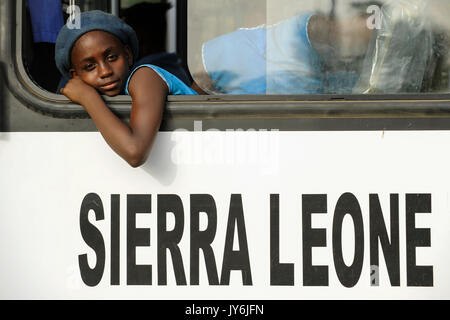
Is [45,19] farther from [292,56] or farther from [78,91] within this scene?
[292,56]

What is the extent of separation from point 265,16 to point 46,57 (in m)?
0.68

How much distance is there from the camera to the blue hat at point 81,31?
6.16 feet

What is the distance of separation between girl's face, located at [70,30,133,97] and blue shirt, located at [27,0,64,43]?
3.7 inches

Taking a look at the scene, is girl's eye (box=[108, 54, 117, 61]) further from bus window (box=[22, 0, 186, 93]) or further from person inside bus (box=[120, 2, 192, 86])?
person inside bus (box=[120, 2, 192, 86])

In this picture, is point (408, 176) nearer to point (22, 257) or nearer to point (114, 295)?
point (114, 295)

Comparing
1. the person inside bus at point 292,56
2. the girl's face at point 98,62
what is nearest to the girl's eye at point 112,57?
the girl's face at point 98,62

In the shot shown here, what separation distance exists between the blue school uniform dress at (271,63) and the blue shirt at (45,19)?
1.52 ft

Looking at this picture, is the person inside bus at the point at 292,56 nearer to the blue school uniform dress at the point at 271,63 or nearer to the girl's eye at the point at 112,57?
the blue school uniform dress at the point at 271,63

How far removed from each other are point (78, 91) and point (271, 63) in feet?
1.91

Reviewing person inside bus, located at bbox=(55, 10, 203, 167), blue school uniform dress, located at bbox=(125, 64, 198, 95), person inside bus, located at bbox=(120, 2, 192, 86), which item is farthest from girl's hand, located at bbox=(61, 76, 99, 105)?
person inside bus, located at bbox=(120, 2, 192, 86)

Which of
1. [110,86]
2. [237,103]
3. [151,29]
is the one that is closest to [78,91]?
[110,86]

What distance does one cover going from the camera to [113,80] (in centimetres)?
188

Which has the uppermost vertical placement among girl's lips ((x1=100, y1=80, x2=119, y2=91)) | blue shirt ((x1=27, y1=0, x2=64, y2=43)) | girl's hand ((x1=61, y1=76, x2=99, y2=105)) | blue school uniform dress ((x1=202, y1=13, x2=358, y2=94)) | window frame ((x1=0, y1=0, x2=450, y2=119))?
blue shirt ((x1=27, y1=0, x2=64, y2=43))

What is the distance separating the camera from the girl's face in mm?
1873
